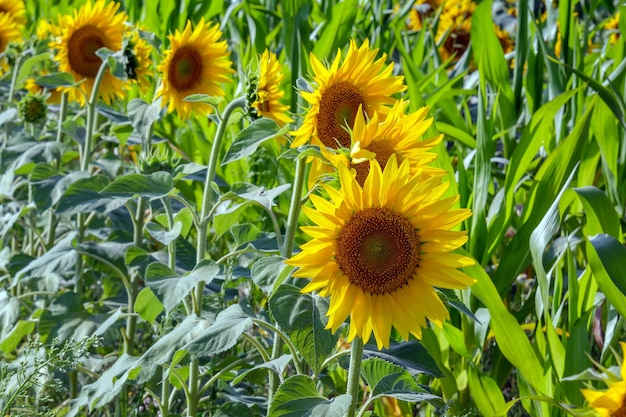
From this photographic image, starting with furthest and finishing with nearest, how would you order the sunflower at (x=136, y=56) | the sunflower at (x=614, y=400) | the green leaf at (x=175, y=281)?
the sunflower at (x=136, y=56) < the green leaf at (x=175, y=281) < the sunflower at (x=614, y=400)

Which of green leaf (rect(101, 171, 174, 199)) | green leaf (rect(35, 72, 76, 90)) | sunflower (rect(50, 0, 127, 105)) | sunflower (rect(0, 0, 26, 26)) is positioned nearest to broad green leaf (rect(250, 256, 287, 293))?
green leaf (rect(101, 171, 174, 199))

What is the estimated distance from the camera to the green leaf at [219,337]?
1.21 m

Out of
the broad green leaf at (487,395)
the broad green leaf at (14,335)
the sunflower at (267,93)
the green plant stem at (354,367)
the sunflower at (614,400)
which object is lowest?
the broad green leaf at (487,395)

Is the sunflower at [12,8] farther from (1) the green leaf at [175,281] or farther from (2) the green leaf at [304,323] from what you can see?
(2) the green leaf at [304,323]

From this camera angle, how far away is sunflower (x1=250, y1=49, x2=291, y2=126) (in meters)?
1.41

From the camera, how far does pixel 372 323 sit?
3.74 ft

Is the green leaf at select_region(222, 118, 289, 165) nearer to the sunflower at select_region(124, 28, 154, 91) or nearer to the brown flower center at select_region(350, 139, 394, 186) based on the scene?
the brown flower center at select_region(350, 139, 394, 186)

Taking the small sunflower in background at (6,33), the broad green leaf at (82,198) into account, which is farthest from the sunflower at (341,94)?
the small sunflower in background at (6,33)

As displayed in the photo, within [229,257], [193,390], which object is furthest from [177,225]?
[193,390]

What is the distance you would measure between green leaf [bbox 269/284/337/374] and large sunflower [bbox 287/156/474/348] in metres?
0.07

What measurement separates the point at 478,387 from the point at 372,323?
1.64ft

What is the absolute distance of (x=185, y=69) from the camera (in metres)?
1.87

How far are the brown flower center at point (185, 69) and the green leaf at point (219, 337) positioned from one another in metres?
0.73

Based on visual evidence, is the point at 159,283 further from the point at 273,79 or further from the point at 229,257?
the point at 273,79
